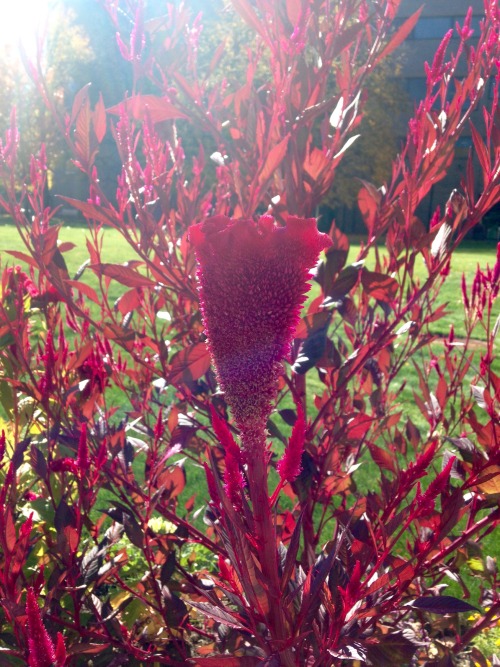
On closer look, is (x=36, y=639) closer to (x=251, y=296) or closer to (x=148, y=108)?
(x=251, y=296)

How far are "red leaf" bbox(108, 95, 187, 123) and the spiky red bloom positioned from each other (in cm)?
80

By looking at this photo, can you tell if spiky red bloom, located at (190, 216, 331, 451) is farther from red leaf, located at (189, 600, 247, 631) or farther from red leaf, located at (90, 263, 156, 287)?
red leaf, located at (90, 263, 156, 287)

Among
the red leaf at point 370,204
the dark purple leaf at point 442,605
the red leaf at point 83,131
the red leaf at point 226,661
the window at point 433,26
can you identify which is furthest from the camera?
the window at point 433,26

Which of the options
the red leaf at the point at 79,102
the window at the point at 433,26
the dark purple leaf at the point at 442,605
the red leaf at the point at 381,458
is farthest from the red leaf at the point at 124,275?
the window at the point at 433,26

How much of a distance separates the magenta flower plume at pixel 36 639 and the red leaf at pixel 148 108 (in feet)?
3.33

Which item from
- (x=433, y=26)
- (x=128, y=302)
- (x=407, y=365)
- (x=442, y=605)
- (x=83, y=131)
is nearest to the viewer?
(x=442, y=605)

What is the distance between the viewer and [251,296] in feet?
2.56

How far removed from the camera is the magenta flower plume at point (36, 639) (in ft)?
2.54

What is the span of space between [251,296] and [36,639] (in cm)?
45

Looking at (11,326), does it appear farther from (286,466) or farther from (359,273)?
(286,466)

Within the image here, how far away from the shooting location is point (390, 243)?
173cm

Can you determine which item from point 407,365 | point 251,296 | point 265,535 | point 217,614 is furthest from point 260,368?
point 407,365

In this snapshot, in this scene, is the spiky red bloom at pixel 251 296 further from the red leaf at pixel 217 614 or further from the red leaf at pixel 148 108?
the red leaf at pixel 148 108

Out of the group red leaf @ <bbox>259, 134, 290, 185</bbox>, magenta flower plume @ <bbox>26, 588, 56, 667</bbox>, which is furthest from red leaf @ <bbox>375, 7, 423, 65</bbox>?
magenta flower plume @ <bbox>26, 588, 56, 667</bbox>
